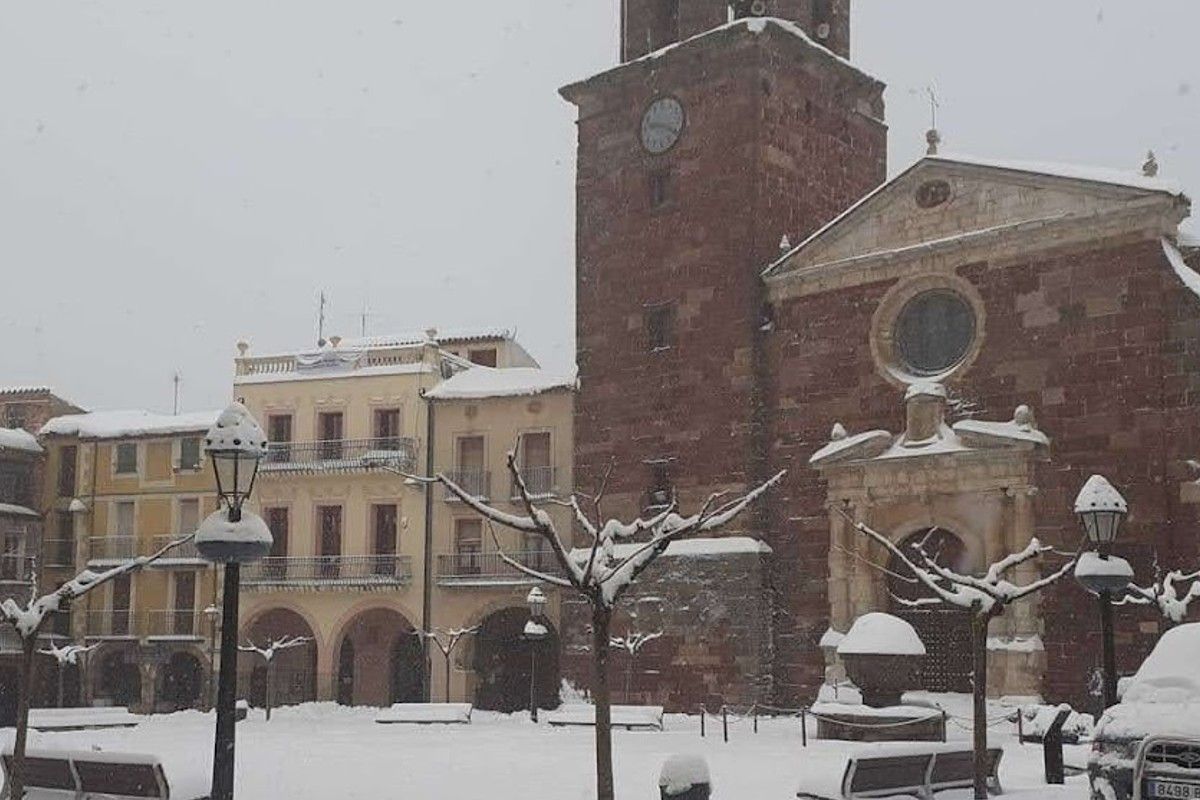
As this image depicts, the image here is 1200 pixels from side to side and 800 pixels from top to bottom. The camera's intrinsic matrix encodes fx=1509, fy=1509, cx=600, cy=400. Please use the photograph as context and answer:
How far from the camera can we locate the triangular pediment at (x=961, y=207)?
2314 centimetres

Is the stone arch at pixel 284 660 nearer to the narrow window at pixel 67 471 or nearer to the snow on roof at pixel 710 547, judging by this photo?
the narrow window at pixel 67 471

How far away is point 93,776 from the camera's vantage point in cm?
1244

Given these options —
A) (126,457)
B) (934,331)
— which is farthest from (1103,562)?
(126,457)

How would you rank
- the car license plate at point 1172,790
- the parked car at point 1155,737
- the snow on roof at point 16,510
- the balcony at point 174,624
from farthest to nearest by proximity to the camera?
the snow on roof at point 16,510
the balcony at point 174,624
the parked car at point 1155,737
the car license plate at point 1172,790

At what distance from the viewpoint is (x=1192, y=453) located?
2194 centimetres

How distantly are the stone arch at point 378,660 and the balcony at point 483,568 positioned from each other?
2.21 meters

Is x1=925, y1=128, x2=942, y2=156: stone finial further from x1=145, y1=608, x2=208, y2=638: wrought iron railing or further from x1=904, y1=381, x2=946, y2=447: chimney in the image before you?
x1=145, y1=608, x2=208, y2=638: wrought iron railing

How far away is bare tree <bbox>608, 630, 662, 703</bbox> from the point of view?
27.1 m

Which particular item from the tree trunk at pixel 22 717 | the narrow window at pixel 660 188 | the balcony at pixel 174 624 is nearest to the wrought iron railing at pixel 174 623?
the balcony at pixel 174 624

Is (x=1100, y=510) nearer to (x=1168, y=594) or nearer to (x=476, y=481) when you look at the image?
(x=1168, y=594)

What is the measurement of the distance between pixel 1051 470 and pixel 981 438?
1.16 metres

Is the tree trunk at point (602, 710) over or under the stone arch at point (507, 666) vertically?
over

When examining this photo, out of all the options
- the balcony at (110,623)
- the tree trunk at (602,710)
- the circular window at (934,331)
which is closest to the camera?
the tree trunk at (602,710)

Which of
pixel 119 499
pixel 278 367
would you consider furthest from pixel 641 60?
pixel 119 499
